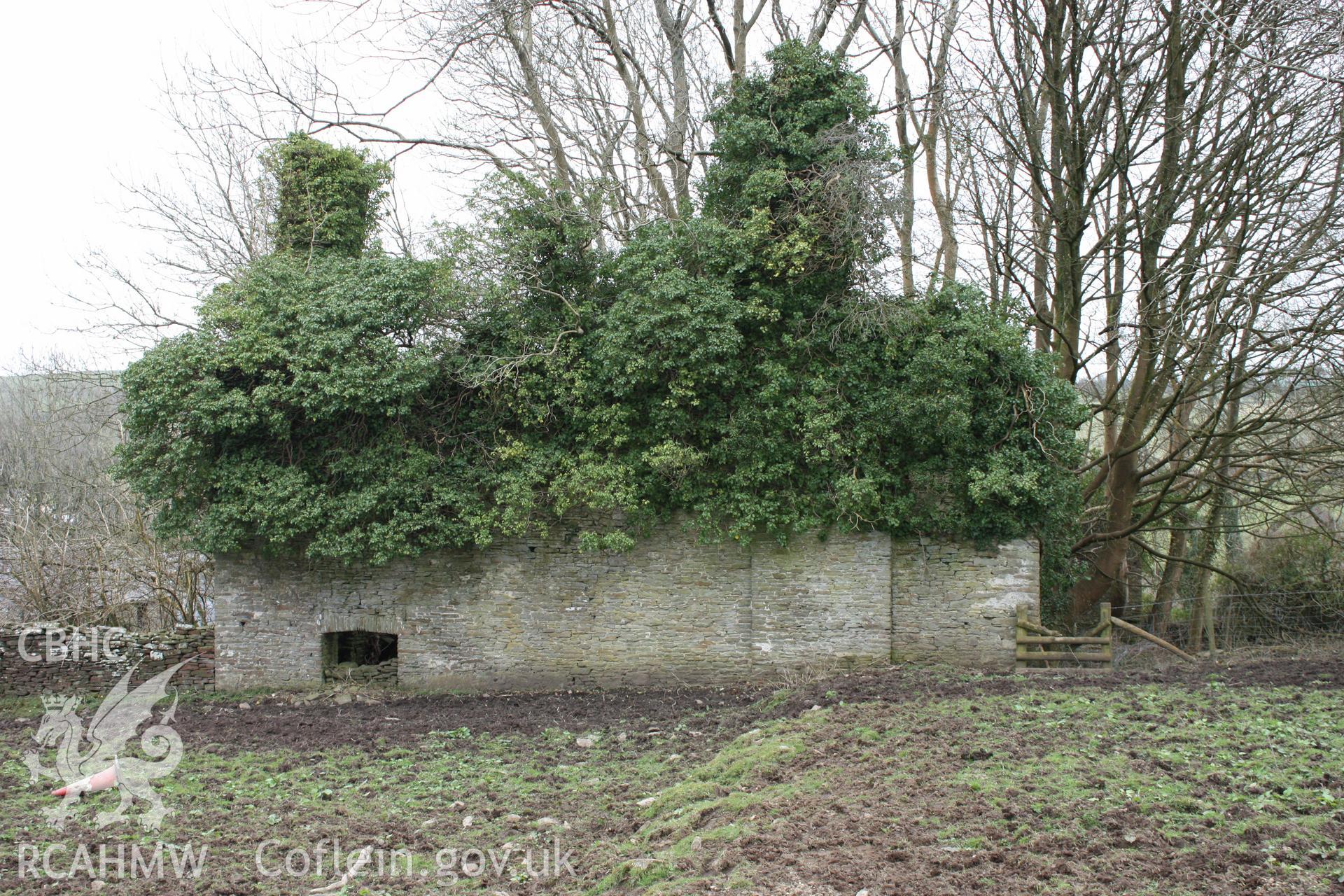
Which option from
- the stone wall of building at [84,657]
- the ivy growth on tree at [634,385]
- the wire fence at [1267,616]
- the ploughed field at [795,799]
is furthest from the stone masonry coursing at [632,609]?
the wire fence at [1267,616]

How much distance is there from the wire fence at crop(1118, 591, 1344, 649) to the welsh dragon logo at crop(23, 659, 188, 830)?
1328 centimetres

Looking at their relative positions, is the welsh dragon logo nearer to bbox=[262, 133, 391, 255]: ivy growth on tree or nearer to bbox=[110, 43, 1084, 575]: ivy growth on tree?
bbox=[110, 43, 1084, 575]: ivy growth on tree

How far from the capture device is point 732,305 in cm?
1086

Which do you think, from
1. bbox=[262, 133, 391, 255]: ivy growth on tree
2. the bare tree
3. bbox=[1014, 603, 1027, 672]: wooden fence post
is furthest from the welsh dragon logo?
bbox=[1014, 603, 1027, 672]: wooden fence post

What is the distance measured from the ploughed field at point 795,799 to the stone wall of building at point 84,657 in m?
3.21

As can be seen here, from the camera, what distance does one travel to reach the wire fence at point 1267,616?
44.1 ft

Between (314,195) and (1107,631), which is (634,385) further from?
(1107,631)

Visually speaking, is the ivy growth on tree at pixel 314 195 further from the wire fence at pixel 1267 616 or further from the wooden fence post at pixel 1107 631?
the wire fence at pixel 1267 616

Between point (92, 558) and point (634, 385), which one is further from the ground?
point (634, 385)

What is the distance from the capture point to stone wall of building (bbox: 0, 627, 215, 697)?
13055mm

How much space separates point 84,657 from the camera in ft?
43.5

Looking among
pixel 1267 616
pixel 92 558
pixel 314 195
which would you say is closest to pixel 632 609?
pixel 314 195

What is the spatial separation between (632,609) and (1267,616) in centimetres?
1016

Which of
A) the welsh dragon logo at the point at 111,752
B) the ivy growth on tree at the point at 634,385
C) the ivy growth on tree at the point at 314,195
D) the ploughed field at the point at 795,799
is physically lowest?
the welsh dragon logo at the point at 111,752
